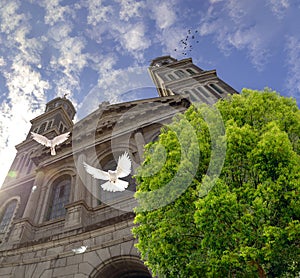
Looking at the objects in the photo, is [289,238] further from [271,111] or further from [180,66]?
[180,66]

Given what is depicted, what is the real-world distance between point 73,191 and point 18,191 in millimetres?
6304

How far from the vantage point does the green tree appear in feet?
17.2

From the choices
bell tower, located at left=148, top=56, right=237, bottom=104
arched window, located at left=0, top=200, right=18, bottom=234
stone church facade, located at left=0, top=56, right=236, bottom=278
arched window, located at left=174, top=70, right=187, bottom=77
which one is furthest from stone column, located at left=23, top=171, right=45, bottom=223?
arched window, located at left=174, top=70, right=187, bottom=77

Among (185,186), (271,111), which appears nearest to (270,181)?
(185,186)

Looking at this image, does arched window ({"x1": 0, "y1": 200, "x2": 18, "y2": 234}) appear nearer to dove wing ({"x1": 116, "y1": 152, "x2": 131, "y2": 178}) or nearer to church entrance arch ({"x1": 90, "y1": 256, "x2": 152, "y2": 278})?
church entrance arch ({"x1": 90, "y1": 256, "x2": 152, "y2": 278})

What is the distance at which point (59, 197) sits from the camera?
1545 centimetres

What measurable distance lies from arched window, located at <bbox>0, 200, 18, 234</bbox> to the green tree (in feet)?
41.8

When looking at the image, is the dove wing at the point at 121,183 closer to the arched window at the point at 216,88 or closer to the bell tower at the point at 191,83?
the bell tower at the point at 191,83

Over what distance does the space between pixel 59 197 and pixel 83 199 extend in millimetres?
3477

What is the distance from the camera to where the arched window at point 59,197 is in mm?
14438

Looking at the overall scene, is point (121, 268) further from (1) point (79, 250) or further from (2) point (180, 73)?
(2) point (180, 73)

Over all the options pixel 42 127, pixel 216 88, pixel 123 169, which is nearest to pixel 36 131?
pixel 42 127

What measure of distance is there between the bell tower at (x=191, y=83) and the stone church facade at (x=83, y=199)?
10cm

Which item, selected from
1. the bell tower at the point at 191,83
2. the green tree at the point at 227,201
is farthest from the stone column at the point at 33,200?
the bell tower at the point at 191,83
